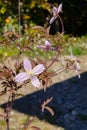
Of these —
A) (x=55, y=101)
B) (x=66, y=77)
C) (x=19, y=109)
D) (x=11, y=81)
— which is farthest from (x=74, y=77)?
(x=11, y=81)

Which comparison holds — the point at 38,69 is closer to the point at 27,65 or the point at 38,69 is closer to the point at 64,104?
the point at 27,65

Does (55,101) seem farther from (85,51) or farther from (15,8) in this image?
(15,8)

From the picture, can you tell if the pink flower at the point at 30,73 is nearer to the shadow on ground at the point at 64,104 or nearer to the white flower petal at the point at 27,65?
the white flower petal at the point at 27,65

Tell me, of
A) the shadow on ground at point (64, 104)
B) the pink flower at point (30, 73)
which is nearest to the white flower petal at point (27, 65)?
A: the pink flower at point (30, 73)

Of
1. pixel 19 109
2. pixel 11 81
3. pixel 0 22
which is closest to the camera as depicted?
pixel 11 81

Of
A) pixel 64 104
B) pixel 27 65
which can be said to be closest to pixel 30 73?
pixel 27 65
